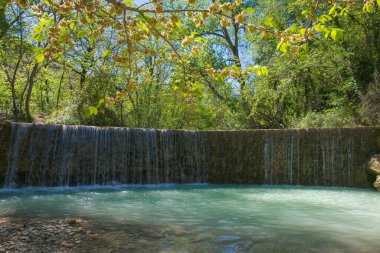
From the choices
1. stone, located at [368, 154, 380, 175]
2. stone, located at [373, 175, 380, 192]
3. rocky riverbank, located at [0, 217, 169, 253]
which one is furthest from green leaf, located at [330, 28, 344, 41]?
stone, located at [368, 154, 380, 175]

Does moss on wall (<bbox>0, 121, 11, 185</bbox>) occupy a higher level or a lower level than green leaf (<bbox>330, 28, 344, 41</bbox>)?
lower

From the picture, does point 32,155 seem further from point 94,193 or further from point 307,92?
point 307,92

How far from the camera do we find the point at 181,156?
1125cm

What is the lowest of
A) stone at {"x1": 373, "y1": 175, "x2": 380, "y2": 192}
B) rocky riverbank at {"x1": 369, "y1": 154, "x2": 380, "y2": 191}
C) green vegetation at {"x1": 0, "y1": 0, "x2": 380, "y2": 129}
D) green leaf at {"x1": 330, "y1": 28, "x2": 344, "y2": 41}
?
stone at {"x1": 373, "y1": 175, "x2": 380, "y2": 192}

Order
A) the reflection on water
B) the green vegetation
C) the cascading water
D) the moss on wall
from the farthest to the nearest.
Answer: the green vegetation
the cascading water
the moss on wall
the reflection on water

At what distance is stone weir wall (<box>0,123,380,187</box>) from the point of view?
30.9 feet

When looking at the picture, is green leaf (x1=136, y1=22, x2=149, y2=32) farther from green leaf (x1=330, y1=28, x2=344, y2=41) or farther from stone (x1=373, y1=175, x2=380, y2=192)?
stone (x1=373, y1=175, x2=380, y2=192)

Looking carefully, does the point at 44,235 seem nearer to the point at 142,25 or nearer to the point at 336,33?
the point at 142,25

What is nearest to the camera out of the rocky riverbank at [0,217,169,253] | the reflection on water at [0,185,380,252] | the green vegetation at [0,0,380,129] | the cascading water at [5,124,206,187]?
the rocky riverbank at [0,217,169,253]

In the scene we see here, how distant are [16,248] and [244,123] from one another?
13.7m

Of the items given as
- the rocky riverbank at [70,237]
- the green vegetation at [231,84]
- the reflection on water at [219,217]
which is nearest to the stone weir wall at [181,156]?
the reflection on water at [219,217]

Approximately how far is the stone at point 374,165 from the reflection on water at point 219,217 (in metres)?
1.01

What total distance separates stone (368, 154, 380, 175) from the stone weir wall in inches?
15.2

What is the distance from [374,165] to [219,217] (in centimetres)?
595
